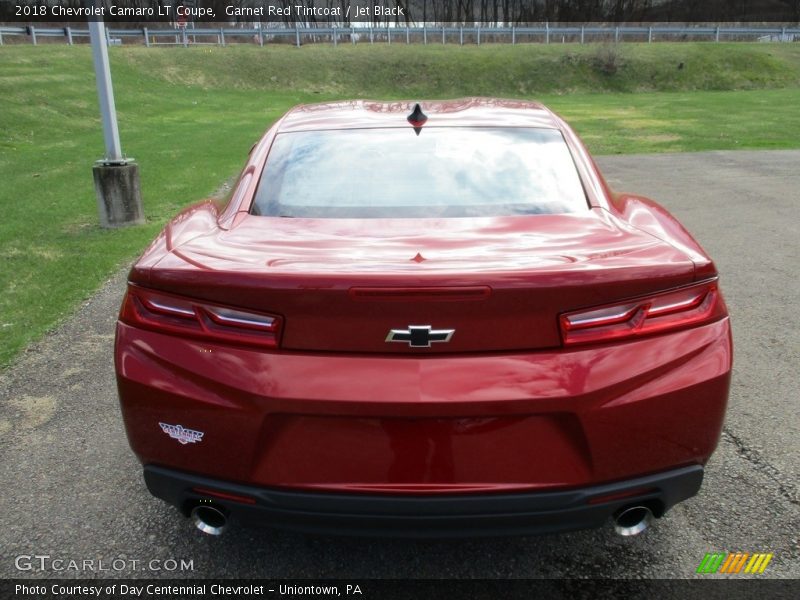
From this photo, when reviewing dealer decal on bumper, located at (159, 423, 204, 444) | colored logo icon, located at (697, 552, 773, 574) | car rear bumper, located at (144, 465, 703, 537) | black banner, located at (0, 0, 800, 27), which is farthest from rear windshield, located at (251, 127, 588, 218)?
black banner, located at (0, 0, 800, 27)

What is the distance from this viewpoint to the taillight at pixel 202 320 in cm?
208

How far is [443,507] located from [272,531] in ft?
3.32

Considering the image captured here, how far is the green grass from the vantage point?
284 inches

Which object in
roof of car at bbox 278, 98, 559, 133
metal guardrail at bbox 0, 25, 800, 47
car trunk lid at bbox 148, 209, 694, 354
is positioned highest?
metal guardrail at bbox 0, 25, 800, 47

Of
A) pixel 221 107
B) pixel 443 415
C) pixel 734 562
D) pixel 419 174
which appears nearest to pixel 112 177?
pixel 419 174

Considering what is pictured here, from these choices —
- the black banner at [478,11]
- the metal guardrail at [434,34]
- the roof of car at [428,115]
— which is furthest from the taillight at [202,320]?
the black banner at [478,11]

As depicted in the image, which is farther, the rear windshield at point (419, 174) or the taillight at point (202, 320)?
the rear windshield at point (419, 174)

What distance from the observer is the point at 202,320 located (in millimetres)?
2129

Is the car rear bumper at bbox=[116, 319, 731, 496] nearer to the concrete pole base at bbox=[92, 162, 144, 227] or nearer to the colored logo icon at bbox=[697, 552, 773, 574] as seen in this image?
the colored logo icon at bbox=[697, 552, 773, 574]

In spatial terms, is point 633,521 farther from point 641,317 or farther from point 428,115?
point 428,115

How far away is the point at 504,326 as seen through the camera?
2021 millimetres

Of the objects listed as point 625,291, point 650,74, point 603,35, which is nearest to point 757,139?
point 625,291

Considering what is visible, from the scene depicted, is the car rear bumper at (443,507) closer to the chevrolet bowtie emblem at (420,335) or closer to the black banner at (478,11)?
the chevrolet bowtie emblem at (420,335)

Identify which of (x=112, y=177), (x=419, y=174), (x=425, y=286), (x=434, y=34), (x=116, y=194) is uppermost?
(x=434, y=34)
